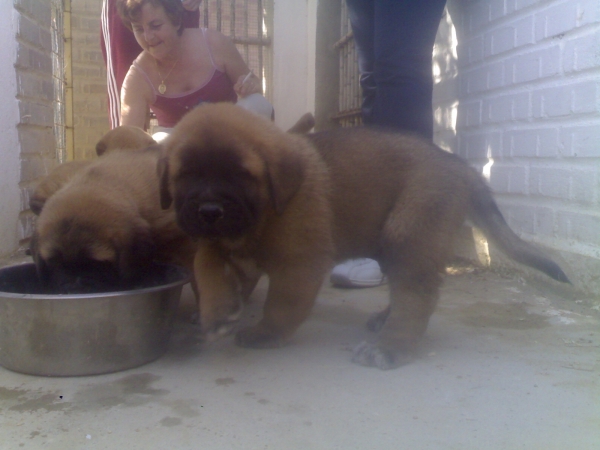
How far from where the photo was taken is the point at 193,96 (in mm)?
4516

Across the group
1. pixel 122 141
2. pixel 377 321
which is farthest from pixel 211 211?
pixel 122 141

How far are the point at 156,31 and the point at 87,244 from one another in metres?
2.65

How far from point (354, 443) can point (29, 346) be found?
48.5 inches

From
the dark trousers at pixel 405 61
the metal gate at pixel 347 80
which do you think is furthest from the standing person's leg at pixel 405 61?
the metal gate at pixel 347 80

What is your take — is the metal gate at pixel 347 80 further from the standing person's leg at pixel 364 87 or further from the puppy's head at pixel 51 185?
the puppy's head at pixel 51 185

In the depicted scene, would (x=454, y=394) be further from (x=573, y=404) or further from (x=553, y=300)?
(x=553, y=300)

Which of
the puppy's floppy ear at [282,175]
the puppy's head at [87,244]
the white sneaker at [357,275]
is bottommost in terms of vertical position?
the white sneaker at [357,275]

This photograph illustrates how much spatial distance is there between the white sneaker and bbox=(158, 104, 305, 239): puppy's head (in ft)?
4.35

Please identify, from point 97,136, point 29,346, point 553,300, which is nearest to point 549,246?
point 553,300

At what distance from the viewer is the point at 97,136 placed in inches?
365

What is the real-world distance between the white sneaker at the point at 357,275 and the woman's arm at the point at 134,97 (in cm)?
221

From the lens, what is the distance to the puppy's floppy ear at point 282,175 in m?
2.22

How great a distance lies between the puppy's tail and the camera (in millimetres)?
2422

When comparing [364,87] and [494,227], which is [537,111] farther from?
[364,87]
